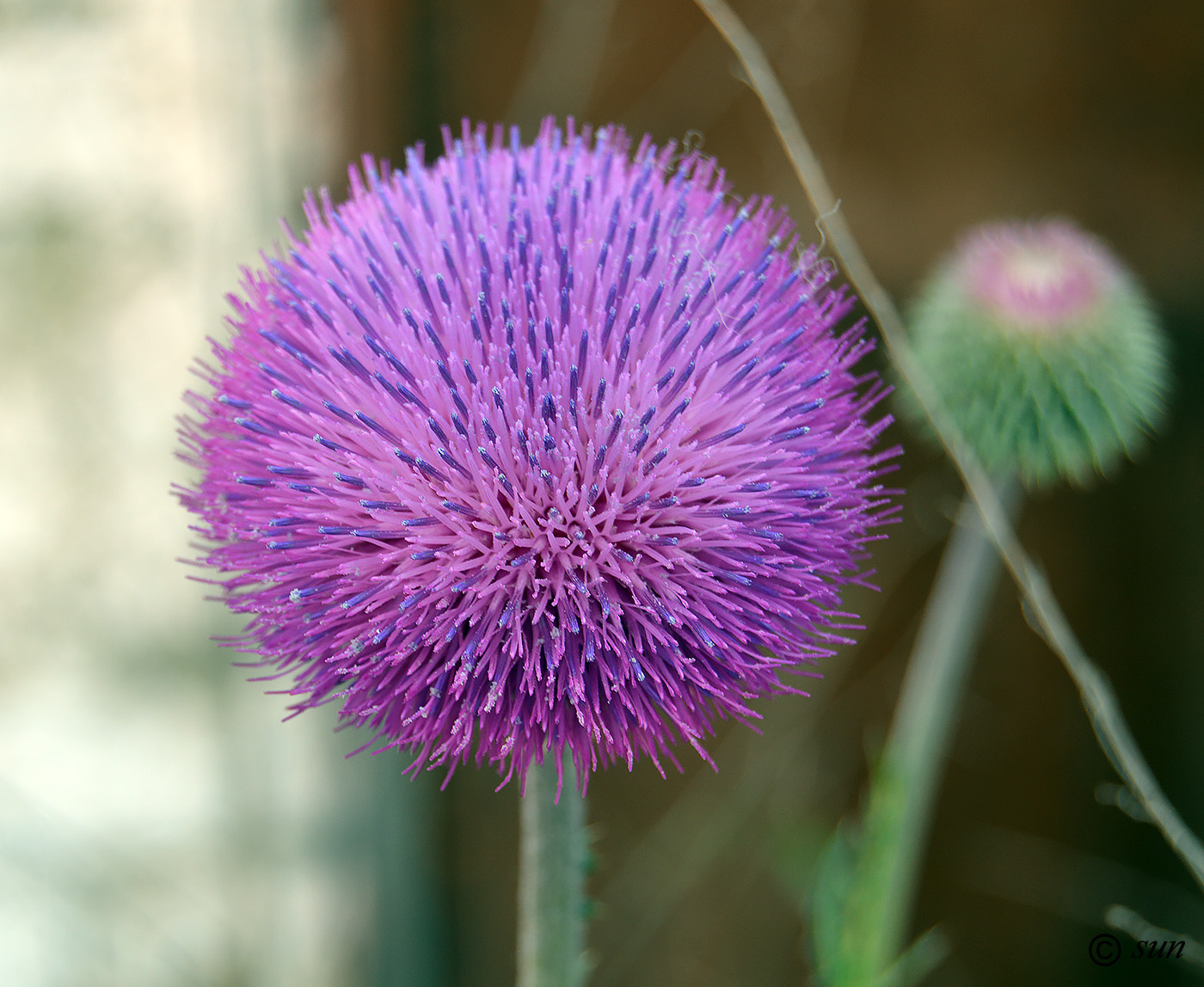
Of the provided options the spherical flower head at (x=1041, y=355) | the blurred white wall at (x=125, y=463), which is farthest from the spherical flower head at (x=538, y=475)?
the blurred white wall at (x=125, y=463)

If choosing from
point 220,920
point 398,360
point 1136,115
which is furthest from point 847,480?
point 220,920

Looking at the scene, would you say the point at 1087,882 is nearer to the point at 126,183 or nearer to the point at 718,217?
the point at 718,217

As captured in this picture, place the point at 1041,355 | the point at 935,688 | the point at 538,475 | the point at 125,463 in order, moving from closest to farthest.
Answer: the point at 538,475
the point at 935,688
the point at 1041,355
the point at 125,463

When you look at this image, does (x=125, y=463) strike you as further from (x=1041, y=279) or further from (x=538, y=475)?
(x=1041, y=279)

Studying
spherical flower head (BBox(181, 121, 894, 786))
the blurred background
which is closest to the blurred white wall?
the blurred background

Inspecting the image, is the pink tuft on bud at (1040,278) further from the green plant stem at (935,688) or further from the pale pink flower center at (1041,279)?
the green plant stem at (935,688)

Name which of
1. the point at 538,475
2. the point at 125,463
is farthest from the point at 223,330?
the point at 538,475
